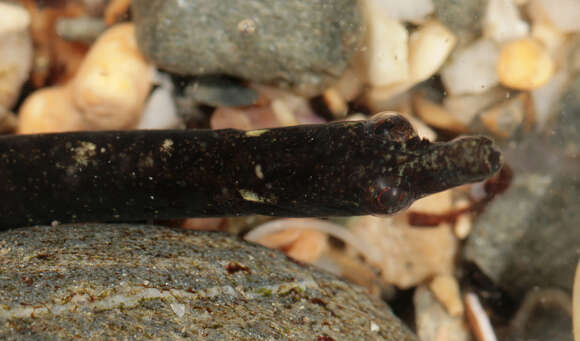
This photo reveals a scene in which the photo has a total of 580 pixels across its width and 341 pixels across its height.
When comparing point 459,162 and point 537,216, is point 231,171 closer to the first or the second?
point 459,162

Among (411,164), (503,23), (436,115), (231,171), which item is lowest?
(436,115)

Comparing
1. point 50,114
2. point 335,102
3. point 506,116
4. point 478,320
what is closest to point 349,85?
point 335,102

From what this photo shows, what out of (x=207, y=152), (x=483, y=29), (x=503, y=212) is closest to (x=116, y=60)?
(x=207, y=152)

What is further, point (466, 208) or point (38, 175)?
point (466, 208)

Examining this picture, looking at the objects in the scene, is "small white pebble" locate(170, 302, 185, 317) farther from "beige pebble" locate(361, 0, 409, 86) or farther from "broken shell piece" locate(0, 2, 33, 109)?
"broken shell piece" locate(0, 2, 33, 109)

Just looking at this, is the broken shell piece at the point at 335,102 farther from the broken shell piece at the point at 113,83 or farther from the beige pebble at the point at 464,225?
the broken shell piece at the point at 113,83

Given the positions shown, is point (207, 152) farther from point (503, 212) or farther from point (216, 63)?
point (503, 212)
